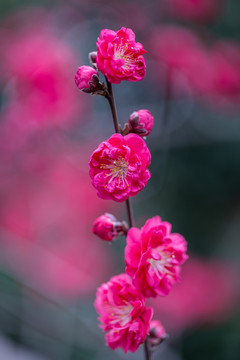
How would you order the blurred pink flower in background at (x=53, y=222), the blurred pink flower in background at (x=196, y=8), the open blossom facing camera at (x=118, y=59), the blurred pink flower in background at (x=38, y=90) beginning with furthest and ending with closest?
the blurred pink flower in background at (x=196, y=8) → the blurred pink flower in background at (x=53, y=222) → the blurred pink flower in background at (x=38, y=90) → the open blossom facing camera at (x=118, y=59)

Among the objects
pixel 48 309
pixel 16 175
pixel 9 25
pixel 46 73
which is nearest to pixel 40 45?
pixel 46 73

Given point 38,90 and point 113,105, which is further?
point 38,90

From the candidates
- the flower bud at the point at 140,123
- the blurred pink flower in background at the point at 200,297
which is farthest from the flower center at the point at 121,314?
the blurred pink flower in background at the point at 200,297

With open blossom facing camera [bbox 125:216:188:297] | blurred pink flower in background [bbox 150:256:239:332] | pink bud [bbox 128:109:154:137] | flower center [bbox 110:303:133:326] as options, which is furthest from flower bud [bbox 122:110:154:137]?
blurred pink flower in background [bbox 150:256:239:332]

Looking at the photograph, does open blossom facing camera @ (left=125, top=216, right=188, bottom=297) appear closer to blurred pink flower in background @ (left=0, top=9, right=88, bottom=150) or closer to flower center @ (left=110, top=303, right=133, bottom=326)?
flower center @ (left=110, top=303, right=133, bottom=326)

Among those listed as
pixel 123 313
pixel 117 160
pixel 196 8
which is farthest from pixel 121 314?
pixel 196 8

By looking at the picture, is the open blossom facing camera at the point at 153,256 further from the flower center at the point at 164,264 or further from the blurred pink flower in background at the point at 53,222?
the blurred pink flower in background at the point at 53,222

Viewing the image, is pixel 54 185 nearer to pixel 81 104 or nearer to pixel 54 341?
pixel 81 104

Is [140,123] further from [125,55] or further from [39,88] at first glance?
[39,88]
